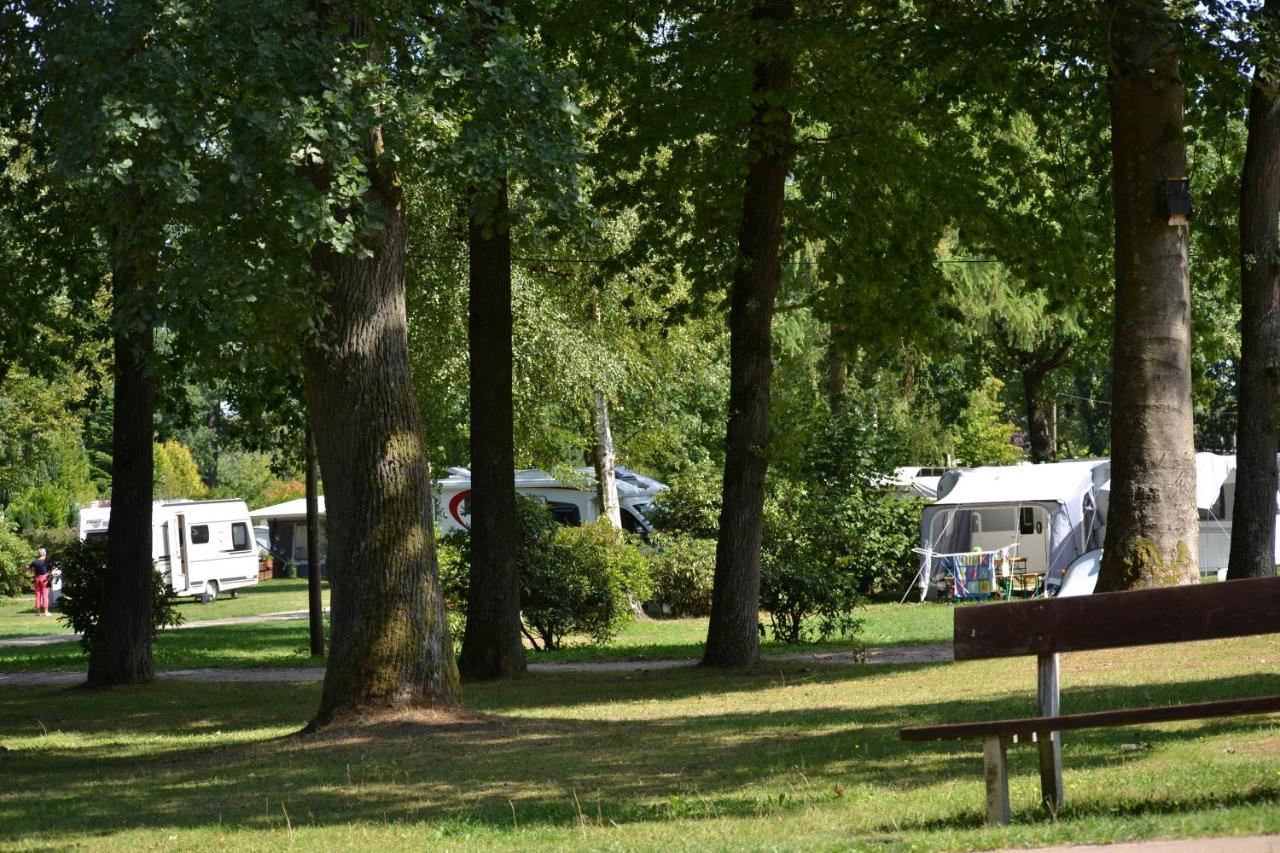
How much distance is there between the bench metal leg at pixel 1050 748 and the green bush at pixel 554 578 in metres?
13.6

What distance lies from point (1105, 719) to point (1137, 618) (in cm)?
49

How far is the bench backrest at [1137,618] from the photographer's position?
5.99 m

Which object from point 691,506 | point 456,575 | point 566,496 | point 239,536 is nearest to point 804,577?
point 456,575

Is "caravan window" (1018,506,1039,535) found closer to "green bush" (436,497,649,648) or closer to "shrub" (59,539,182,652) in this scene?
"green bush" (436,497,649,648)

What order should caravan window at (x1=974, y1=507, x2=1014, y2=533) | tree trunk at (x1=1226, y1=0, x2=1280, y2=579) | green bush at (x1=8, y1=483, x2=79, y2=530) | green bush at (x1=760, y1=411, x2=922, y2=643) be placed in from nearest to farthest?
tree trunk at (x1=1226, y1=0, x2=1280, y2=579), green bush at (x1=760, y1=411, x2=922, y2=643), caravan window at (x1=974, y1=507, x2=1014, y2=533), green bush at (x1=8, y1=483, x2=79, y2=530)

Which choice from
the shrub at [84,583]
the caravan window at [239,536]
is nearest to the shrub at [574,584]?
the shrub at [84,583]

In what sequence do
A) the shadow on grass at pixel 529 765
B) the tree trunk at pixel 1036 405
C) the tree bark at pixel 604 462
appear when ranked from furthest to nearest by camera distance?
the tree trunk at pixel 1036 405 < the tree bark at pixel 604 462 < the shadow on grass at pixel 529 765

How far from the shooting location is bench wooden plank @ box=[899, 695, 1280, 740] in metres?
5.70

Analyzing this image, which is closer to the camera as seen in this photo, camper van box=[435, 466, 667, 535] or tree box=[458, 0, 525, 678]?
tree box=[458, 0, 525, 678]

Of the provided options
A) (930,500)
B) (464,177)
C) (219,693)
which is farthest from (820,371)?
(464,177)

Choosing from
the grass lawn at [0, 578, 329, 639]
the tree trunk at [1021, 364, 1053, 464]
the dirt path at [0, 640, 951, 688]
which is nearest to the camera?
the dirt path at [0, 640, 951, 688]

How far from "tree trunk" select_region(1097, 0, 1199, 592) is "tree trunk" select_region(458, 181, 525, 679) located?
6400mm

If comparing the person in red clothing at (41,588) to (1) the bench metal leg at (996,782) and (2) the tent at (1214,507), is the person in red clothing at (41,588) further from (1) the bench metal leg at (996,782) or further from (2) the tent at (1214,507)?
(1) the bench metal leg at (996,782)

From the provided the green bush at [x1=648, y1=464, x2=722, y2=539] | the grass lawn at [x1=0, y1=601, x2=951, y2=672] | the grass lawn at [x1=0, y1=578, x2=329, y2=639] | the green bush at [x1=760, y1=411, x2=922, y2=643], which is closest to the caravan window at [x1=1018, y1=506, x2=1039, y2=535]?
the green bush at [x1=760, y1=411, x2=922, y2=643]
